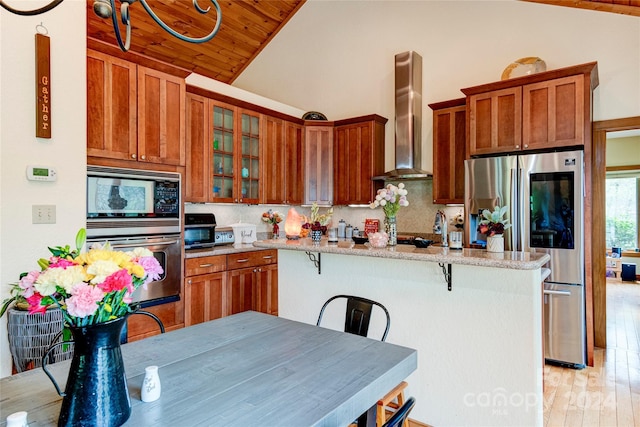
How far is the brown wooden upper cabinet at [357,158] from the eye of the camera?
4.68 m

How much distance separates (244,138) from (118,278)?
3.54 metres

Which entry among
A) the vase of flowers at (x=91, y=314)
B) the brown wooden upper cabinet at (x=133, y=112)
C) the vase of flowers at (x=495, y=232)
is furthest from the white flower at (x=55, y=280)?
the brown wooden upper cabinet at (x=133, y=112)

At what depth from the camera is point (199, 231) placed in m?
3.77

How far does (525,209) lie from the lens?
3283 millimetres

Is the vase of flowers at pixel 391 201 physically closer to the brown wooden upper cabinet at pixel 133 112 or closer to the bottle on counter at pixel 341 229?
the brown wooden upper cabinet at pixel 133 112

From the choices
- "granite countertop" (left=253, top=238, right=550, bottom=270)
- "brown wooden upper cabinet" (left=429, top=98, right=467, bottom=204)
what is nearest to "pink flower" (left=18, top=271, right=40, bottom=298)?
"granite countertop" (left=253, top=238, right=550, bottom=270)

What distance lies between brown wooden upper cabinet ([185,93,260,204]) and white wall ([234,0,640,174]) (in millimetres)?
1544

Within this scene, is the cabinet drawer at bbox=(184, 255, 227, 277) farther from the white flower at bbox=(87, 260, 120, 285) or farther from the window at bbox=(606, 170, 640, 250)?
the window at bbox=(606, 170, 640, 250)

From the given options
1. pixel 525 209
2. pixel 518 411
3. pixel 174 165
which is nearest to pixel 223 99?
pixel 174 165

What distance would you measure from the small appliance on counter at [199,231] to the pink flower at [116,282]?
280 cm

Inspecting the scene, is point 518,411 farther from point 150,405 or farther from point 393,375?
point 150,405

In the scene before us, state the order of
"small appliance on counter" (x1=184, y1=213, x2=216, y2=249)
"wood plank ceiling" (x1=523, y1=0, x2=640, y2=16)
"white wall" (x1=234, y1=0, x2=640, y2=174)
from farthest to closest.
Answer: "small appliance on counter" (x1=184, y1=213, x2=216, y2=249), "white wall" (x1=234, y1=0, x2=640, y2=174), "wood plank ceiling" (x1=523, y1=0, x2=640, y2=16)

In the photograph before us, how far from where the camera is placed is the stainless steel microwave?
2787 mm

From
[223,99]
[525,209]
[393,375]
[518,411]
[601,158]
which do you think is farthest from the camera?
[223,99]
